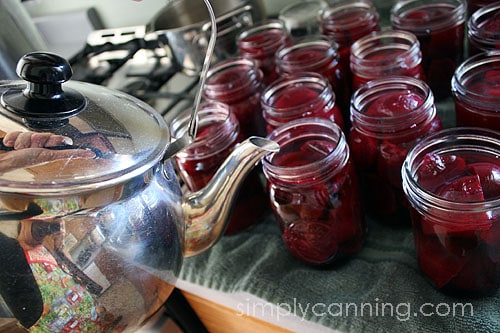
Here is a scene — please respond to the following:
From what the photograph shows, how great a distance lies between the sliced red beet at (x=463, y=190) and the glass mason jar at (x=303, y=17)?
449 millimetres

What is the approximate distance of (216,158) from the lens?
549 millimetres

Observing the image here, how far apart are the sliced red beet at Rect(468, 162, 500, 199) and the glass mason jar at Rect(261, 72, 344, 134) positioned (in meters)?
0.17

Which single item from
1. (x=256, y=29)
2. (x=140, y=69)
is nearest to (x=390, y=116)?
(x=256, y=29)

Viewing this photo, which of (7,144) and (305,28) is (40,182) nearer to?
(7,144)

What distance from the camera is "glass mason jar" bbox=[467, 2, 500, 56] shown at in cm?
51

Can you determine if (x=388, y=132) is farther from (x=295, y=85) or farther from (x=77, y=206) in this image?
(x=77, y=206)

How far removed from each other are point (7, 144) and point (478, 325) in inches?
15.4

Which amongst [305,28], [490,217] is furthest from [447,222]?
[305,28]

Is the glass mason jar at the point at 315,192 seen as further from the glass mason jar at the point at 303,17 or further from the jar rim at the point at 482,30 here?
the glass mason jar at the point at 303,17

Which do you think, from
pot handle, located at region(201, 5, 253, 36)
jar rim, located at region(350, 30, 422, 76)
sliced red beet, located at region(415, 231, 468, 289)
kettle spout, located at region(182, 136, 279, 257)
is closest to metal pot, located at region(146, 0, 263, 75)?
pot handle, located at region(201, 5, 253, 36)

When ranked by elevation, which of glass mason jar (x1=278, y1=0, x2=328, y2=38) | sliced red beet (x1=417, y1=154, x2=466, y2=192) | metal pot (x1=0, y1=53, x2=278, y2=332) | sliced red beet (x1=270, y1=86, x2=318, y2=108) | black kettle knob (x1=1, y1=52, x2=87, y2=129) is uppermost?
black kettle knob (x1=1, y1=52, x2=87, y2=129)

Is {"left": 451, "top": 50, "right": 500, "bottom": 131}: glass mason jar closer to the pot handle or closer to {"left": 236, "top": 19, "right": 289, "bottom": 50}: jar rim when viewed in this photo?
{"left": 236, "top": 19, "right": 289, "bottom": 50}: jar rim

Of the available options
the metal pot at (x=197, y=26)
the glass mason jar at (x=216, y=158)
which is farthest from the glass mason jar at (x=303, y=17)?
the glass mason jar at (x=216, y=158)

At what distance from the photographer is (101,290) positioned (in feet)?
1.25
